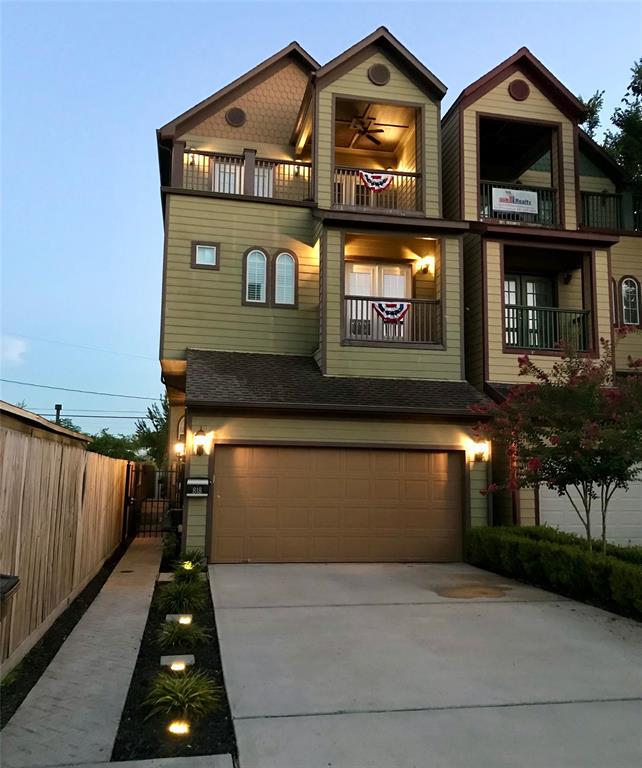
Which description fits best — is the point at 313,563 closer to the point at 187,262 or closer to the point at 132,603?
the point at 132,603

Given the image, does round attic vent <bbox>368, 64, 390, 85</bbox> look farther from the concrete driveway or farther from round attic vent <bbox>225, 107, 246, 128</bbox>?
the concrete driveway

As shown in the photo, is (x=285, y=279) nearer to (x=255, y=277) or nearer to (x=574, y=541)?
(x=255, y=277)

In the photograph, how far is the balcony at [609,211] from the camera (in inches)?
568

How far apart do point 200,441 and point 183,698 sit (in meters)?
6.16

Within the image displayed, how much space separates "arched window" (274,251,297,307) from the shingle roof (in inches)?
47.0

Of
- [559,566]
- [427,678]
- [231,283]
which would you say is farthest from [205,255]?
[427,678]

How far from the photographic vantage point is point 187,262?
39.7 feet

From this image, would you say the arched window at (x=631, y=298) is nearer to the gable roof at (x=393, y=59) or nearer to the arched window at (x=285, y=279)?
the gable roof at (x=393, y=59)

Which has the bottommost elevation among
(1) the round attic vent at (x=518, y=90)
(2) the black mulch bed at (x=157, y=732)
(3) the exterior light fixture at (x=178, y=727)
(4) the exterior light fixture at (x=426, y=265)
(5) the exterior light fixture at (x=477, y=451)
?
(2) the black mulch bed at (x=157, y=732)

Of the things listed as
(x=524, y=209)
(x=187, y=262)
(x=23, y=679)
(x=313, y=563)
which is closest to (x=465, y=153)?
(x=524, y=209)

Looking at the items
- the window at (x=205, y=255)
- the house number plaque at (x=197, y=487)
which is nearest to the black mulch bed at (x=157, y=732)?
the house number plaque at (x=197, y=487)

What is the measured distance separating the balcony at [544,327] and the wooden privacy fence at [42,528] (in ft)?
26.3

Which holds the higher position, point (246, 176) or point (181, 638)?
point (246, 176)

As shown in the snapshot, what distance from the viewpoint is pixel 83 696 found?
437cm
